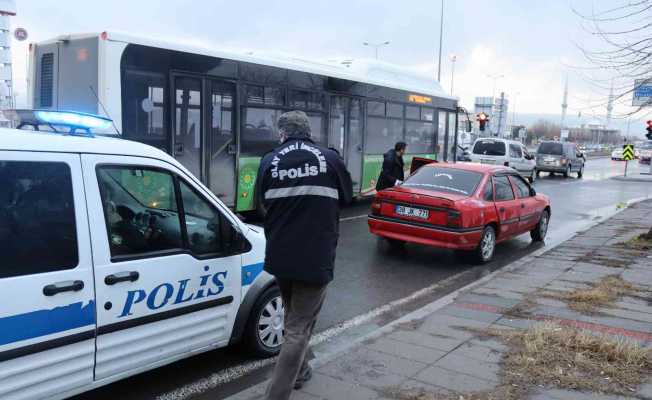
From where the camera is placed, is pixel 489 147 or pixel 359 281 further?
pixel 489 147

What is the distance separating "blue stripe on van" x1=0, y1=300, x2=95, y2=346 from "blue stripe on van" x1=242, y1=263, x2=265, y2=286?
1.27 m

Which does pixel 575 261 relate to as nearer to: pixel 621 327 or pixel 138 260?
pixel 621 327

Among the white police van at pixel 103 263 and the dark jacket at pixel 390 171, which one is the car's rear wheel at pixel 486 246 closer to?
the dark jacket at pixel 390 171

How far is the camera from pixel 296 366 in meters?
3.64

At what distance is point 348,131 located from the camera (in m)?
13.8

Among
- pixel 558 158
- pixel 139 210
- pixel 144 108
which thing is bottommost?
pixel 558 158

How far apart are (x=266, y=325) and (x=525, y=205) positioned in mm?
6698

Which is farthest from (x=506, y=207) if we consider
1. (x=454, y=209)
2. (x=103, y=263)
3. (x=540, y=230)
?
(x=103, y=263)

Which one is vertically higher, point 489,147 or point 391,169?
point 489,147

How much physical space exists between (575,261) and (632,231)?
13.8 ft

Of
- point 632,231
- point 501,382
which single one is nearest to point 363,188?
point 632,231

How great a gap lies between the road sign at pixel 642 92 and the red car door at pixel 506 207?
8.14 ft

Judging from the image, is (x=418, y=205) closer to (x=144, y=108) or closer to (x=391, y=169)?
(x=391, y=169)

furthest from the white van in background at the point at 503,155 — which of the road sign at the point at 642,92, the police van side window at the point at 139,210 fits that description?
the police van side window at the point at 139,210
